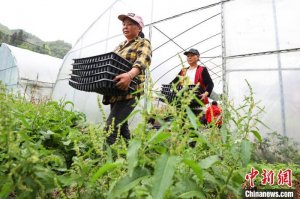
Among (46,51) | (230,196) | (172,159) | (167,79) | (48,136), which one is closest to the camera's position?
(172,159)

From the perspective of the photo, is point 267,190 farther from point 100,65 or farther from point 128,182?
point 100,65

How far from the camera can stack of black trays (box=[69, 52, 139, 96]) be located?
216 cm

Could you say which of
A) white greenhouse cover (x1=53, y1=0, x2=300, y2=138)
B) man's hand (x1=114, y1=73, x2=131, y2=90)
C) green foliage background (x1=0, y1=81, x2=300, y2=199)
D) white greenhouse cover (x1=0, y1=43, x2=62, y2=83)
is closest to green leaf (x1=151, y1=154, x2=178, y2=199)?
green foliage background (x1=0, y1=81, x2=300, y2=199)

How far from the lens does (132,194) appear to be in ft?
2.84

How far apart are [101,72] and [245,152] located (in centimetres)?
147

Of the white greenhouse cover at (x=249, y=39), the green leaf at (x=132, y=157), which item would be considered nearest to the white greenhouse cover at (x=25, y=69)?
the white greenhouse cover at (x=249, y=39)

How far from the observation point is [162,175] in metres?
0.74

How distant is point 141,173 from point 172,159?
0.14 m

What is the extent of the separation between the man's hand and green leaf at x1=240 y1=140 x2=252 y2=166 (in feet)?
4.42

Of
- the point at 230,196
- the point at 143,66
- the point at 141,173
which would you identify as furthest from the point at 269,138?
the point at 141,173

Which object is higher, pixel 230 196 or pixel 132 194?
pixel 132 194

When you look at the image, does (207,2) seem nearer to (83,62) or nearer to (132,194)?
(83,62)

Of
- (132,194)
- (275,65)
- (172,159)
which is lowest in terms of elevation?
(132,194)

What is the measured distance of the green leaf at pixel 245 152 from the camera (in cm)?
93
